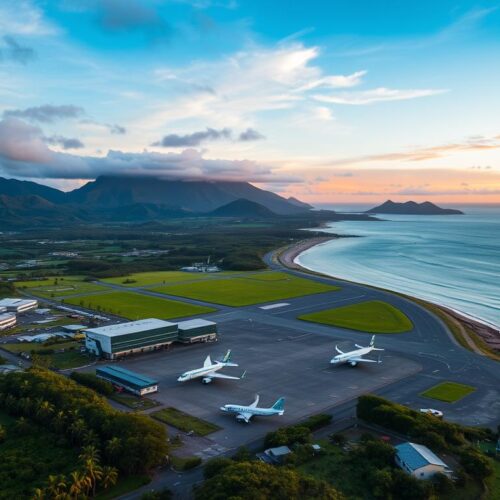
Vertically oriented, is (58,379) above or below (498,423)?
above

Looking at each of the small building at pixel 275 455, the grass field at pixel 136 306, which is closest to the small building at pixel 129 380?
the small building at pixel 275 455

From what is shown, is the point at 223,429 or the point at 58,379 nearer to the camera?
the point at 223,429

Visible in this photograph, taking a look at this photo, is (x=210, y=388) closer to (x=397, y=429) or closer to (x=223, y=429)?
(x=223, y=429)

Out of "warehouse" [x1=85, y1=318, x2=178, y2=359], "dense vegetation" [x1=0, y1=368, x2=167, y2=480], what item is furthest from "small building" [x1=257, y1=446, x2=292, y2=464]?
"warehouse" [x1=85, y1=318, x2=178, y2=359]

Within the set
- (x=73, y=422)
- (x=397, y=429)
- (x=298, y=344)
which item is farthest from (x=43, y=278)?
(x=397, y=429)

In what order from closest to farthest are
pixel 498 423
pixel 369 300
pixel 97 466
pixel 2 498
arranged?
1. pixel 2 498
2. pixel 97 466
3. pixel 498 423
4. pixel 369 300

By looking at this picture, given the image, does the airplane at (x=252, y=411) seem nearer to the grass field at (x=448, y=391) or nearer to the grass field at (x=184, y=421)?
the grass field at (x=184, y=421)

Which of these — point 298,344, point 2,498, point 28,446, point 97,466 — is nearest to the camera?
point 2,498
